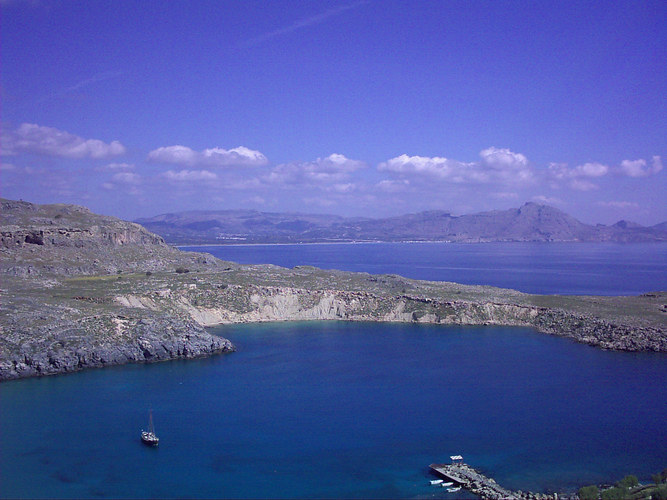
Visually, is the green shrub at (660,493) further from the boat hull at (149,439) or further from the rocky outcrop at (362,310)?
the rocky outcrop at (362,310)

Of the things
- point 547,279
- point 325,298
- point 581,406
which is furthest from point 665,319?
point 547,279

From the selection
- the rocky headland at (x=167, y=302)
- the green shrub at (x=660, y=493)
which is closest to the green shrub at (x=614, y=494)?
the green shrub at (x=660, y=493)

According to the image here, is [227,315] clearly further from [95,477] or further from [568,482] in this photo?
[568,482]

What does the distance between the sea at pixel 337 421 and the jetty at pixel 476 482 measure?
851mm

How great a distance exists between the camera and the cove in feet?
104

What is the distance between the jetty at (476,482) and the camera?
29256mm

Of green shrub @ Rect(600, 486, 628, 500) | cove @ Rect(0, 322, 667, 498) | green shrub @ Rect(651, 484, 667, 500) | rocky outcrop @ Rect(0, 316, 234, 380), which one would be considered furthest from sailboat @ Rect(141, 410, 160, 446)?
green shrub @ Rect(651, 484, 667, 500)

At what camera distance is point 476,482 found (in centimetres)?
3067

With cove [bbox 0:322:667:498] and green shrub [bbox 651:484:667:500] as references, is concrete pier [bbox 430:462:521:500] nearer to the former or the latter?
cove [bbox 0:322:667:498]

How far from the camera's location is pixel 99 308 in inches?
2398

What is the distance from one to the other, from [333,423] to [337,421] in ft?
1.56

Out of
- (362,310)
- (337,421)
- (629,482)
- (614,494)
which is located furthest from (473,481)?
(362,310)

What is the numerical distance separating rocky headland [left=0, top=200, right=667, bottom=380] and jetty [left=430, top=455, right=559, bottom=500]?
34.5m

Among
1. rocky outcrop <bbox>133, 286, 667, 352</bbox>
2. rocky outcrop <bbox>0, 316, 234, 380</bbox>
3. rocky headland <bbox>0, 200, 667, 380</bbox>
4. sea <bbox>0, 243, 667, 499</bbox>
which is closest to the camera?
sea <bbox>0, 243, 667, 499</bbox>
